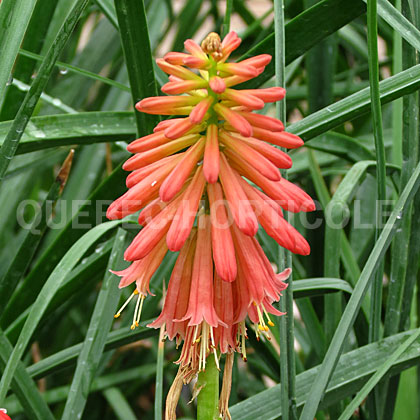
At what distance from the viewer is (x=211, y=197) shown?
2.16 ft

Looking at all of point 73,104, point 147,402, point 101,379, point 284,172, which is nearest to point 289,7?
point 73,104

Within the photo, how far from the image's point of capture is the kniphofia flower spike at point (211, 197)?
1.98ft

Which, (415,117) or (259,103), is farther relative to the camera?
(415,117)

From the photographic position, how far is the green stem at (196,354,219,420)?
24.8 inches

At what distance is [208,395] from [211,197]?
202 mm

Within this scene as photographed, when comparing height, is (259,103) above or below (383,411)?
above

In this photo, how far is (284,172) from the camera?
85cm

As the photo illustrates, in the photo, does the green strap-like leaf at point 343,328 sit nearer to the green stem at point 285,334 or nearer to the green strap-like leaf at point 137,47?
the green stem at point 285,334

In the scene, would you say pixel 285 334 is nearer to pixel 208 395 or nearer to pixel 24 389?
pixel 208 395

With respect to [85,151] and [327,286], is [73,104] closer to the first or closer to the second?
[85,151]

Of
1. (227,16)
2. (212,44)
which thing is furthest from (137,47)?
(212,44)

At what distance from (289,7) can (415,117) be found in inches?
30.9

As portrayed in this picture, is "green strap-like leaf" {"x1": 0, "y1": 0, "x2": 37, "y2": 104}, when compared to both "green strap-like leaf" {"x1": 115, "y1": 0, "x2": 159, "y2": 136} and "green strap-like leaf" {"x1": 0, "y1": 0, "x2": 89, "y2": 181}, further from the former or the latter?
"green strap-like leaf" {"x1": 115, "y1": 0, "x2": 159, "y2": 136}

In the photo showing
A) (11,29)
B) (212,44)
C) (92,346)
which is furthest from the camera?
(92,346)
